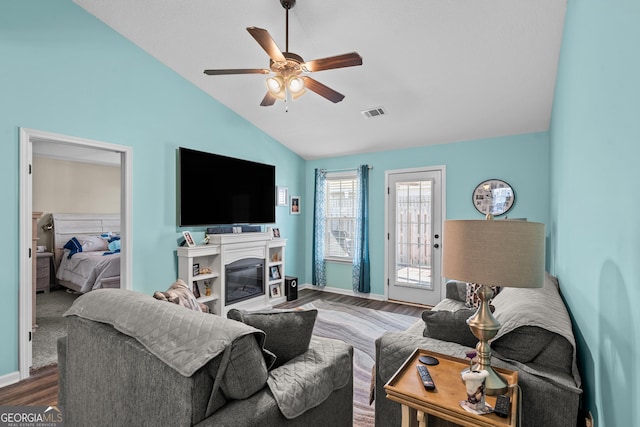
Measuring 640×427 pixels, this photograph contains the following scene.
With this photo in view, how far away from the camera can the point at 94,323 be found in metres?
1.62

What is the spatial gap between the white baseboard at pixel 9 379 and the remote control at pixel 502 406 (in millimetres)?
3509

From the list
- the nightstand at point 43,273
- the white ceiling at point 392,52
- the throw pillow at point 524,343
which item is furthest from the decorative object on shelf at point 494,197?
the nightstand at point 43,273

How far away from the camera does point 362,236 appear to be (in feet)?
17.4

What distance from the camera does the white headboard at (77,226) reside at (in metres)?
5.88

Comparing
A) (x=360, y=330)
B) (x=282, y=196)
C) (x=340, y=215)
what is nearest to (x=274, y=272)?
(x=282, y=196)

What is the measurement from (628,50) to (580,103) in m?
0.92

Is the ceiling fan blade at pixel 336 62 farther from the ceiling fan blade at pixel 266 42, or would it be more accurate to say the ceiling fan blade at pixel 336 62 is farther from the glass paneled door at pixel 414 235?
the glass paneled door at pixel 414 235

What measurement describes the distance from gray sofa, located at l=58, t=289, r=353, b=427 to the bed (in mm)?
3577

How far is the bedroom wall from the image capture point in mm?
5793

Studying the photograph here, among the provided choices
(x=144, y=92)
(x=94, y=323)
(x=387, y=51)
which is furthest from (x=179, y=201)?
(x=387, y=51)

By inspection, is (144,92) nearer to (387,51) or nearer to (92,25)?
(92,25)

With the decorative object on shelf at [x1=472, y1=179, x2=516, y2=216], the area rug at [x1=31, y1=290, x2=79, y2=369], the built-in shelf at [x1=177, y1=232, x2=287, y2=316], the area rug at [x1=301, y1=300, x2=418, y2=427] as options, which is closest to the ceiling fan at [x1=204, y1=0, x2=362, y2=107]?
the built-in shelf at [x1=177, y1=232, x2=287, y2=316]

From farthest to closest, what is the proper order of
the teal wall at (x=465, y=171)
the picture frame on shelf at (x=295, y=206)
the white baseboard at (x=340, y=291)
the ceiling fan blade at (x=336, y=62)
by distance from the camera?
the picture frame on shelf at (x=295, y=206)
the white baseboard at (x=340, y=291)
the teal wall at (x=465, y=171)
the ceiling fan blade at (x=336, y=62)

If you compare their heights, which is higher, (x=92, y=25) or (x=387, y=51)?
(x=92, y=25)
